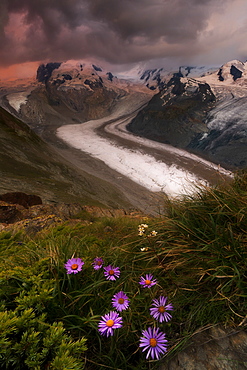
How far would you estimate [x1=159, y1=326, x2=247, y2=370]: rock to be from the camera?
124 cm

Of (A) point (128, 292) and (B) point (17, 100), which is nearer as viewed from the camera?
(A) point (128, 292)

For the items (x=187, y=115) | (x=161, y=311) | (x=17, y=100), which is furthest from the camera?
(x=17, y=100)

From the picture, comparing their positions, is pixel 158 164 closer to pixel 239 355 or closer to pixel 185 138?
pixel 185 138

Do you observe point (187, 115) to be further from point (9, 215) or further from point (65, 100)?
point (65, 100)

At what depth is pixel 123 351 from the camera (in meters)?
1.38

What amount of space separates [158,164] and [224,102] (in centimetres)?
4922

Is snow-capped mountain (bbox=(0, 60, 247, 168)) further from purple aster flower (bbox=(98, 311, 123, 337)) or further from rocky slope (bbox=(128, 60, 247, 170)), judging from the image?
purple aster flower (bbox=(98, 311, 123, 337))

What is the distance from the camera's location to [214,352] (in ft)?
4.26

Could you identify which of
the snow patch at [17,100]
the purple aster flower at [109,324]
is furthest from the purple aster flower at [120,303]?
the snow patch at [17,100]

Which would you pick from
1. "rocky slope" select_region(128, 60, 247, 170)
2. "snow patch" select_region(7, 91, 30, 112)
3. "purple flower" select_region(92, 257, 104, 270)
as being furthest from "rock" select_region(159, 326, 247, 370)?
"snow patch" select_region(7, 91, 30, 112)

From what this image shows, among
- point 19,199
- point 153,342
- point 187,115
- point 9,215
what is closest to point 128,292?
point 153,342

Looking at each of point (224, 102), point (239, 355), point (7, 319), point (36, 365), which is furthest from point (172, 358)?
point (224, 102)

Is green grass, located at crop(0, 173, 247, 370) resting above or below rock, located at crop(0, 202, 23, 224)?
above

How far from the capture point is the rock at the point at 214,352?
1.24 meters
